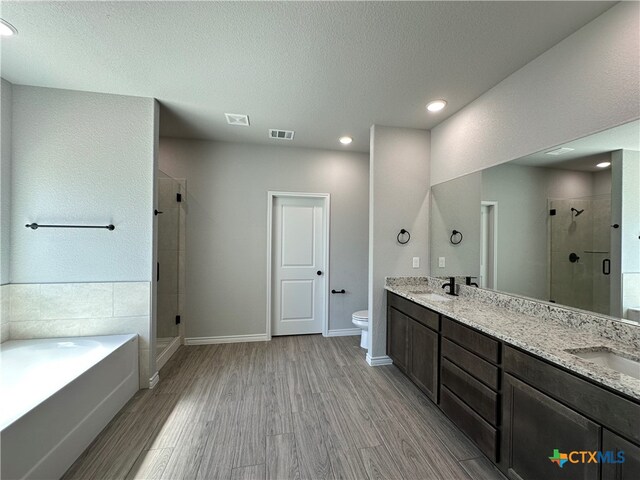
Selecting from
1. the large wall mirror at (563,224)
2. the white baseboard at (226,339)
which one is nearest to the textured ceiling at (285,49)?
the large wall mirror at (563,224)

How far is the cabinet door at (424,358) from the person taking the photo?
6.82 feet

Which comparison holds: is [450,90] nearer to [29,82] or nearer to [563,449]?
[563,449]

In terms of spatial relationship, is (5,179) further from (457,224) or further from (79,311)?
(457,224)

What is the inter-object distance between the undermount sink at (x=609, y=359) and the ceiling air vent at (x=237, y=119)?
3.14 metres

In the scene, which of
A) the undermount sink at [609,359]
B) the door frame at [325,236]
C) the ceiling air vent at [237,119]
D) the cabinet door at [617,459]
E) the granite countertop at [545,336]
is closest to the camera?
the cabinet door at [617,459]

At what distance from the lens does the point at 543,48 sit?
1.72 meters

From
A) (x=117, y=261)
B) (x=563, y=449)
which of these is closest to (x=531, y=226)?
(x=563, y=449)

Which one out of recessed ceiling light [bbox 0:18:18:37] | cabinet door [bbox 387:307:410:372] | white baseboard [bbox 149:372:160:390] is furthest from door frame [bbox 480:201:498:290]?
recessed ceiling light [bbox 0:18:18:37]

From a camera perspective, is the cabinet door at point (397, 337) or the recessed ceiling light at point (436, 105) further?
the cabinet door at point (397, 337)

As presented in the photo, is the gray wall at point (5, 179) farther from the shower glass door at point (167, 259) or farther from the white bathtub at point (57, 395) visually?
the shower glass door at point (167, 259)

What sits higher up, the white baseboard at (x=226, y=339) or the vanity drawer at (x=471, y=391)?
the vanity drawer at (x=471, y=391)

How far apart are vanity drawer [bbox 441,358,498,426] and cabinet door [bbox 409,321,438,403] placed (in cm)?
12

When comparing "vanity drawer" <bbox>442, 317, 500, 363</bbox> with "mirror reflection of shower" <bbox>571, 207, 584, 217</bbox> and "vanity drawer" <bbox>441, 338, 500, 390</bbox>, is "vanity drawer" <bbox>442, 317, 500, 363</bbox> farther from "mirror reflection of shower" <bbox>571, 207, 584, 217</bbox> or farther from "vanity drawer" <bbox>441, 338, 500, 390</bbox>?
"mirror reflection of shower" <bbox>571, 207, 584, 217</bbox>

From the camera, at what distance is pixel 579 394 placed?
3.60 ft
